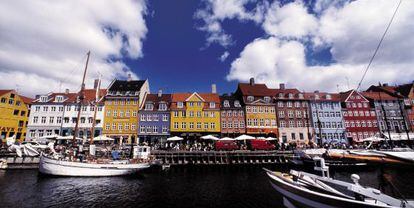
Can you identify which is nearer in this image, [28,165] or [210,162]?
[28,165]

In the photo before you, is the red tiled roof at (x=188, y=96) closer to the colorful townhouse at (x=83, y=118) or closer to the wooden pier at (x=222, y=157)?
the wooden pier at (x=222, y=157)

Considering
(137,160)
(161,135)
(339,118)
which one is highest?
(339,118)

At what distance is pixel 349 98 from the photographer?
5178 centimetres

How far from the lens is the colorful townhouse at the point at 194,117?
4544 centimetres

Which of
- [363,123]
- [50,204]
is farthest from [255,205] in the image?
[363,123]

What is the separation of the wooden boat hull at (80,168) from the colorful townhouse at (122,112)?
20.1m

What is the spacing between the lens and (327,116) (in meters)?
50.1

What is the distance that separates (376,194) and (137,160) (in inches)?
973

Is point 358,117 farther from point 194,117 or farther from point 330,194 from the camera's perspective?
point 330,194

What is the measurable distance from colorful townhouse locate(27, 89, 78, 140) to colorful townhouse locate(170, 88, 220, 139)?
998 inches

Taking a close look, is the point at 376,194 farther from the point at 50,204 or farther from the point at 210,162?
the point at 210,162

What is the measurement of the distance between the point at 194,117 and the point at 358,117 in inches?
1680

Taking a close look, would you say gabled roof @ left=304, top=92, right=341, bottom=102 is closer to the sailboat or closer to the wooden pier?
the wooden pier

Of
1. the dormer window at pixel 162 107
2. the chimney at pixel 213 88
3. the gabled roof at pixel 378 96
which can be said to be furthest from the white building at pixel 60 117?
the gabled roof at pixel 378 96
